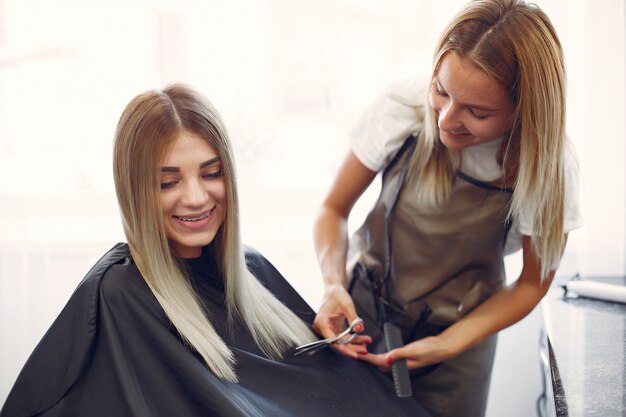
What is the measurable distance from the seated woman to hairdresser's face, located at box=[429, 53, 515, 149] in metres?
0.38

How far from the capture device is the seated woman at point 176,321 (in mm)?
1135

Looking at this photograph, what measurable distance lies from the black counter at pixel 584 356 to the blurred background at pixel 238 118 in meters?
0.45

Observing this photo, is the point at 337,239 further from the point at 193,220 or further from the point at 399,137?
the point at 193,220

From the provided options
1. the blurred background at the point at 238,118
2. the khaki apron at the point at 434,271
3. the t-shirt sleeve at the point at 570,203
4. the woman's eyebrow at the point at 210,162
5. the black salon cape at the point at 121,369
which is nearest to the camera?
the black salon cape at the point at 121,369

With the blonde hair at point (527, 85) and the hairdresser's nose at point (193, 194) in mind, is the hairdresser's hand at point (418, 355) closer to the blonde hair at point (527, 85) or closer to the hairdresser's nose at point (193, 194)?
the blonde hair at point (527, 85)

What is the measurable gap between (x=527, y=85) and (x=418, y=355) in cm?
54

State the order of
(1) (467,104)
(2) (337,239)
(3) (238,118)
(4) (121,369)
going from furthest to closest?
(3) (238,118), (2) (337,239), (1) (467,104), (4) (121,369)

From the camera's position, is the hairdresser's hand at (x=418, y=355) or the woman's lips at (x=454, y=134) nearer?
the woman's lips at (x=454, y=134)

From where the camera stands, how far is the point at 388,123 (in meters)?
1.50

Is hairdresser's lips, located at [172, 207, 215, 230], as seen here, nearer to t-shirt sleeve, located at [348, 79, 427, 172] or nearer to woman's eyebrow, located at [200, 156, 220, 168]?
woman's eyebrow, located at [200, 156, 220, 168]

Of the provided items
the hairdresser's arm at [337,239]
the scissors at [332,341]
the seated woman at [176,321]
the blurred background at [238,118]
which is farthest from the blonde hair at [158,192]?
the blurred background at [238,118]

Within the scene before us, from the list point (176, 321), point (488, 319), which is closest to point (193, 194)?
point (176, 321)

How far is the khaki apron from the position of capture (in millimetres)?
1479

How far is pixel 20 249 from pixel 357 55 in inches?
49.7
